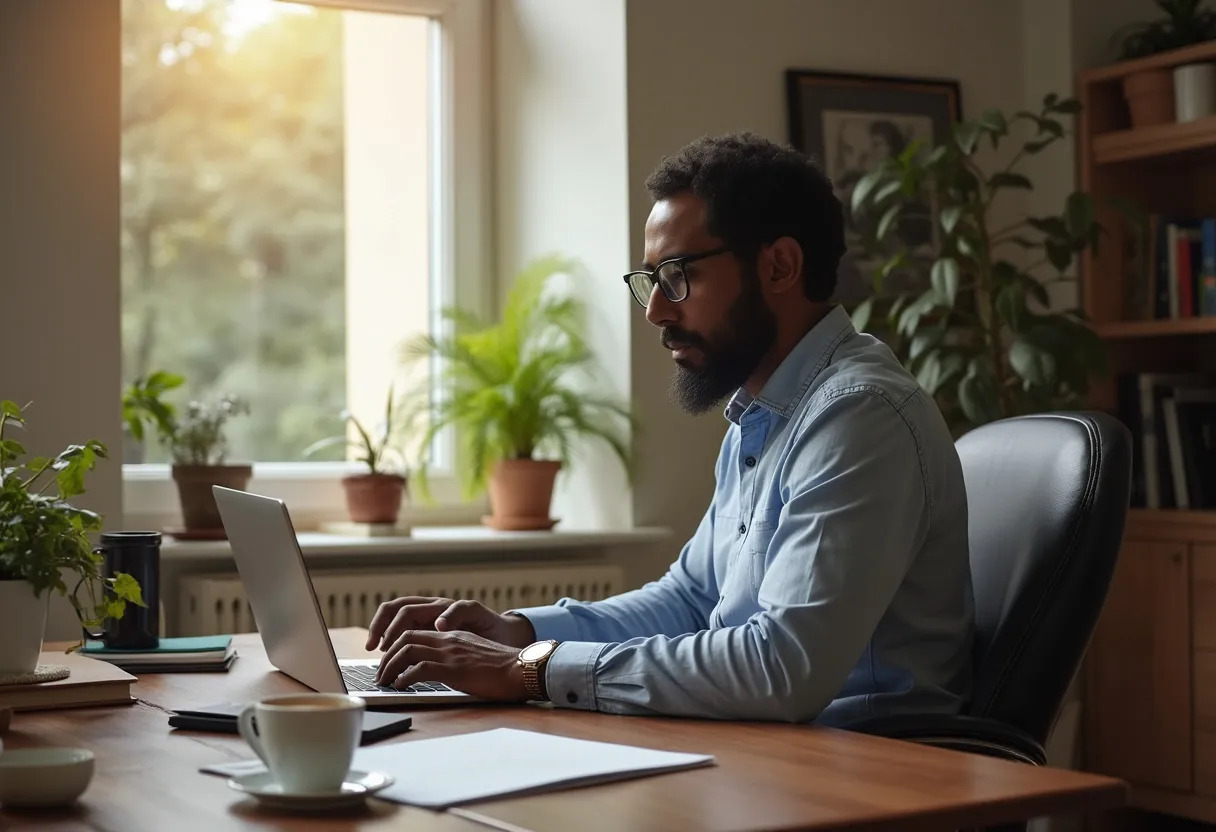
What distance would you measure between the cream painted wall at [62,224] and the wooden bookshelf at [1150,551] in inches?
82.8

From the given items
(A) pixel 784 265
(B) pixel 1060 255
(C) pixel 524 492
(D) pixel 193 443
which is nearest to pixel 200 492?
(D) pixel 193 443

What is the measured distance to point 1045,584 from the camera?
64.4 inches

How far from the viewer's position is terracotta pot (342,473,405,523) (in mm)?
3250

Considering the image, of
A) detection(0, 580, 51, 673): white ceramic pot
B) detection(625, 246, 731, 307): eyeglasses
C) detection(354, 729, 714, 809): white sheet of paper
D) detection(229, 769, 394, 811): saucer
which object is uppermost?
detection(625, 246, 731, 307): eyeglasses

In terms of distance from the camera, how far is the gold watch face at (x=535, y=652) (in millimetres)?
1545

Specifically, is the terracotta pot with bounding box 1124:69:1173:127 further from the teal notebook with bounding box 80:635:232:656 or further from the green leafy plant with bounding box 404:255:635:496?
the teal notebook with bounding box 80:635:232:656

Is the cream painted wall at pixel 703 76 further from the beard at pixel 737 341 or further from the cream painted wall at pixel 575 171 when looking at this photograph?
the beard at pixel 737 341

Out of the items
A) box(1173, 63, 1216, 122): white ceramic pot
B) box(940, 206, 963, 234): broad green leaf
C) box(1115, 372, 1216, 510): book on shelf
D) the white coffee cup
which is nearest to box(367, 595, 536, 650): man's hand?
the white coffee cup

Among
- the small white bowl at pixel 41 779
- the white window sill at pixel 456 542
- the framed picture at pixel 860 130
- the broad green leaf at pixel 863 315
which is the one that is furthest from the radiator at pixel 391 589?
the small white bowl at pixel 41 779

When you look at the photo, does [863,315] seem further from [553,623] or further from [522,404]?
[553,623]

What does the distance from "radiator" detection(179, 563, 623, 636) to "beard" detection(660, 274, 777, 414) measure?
1458 mm

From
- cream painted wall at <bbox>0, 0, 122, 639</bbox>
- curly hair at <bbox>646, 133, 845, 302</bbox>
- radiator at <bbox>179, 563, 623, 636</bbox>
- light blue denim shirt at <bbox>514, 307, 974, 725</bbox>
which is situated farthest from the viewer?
radiator at <bbox>179, 563, 623, 636</bbox>

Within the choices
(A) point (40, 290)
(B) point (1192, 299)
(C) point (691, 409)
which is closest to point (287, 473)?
(A) point (40, 290)

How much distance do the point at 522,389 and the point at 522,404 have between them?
0.11ft
